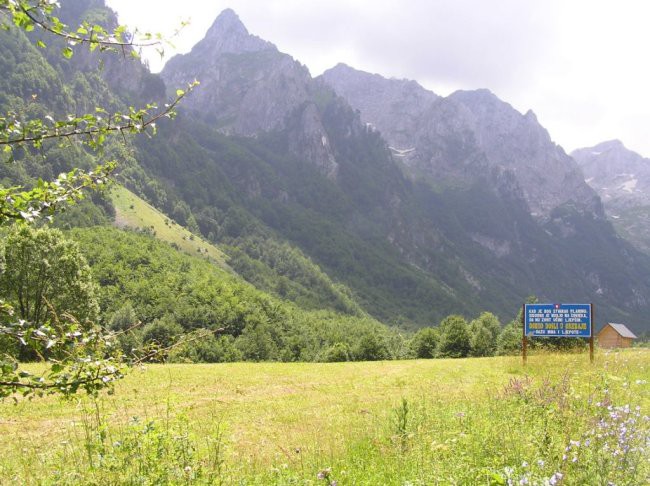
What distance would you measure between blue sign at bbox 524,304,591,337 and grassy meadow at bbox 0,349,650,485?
3603 millimetres

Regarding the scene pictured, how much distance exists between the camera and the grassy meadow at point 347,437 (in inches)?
257

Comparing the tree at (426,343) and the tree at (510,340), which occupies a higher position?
the tree at (510,340)

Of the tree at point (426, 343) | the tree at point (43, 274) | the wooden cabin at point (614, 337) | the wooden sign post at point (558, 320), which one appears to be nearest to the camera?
the wooden sign post at point (558, 320)

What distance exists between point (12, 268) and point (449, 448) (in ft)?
136

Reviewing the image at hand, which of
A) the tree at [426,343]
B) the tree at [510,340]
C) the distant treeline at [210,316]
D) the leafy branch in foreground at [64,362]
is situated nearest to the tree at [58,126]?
the leafy branch in foreground at [64,362]

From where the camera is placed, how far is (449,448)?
877 cm

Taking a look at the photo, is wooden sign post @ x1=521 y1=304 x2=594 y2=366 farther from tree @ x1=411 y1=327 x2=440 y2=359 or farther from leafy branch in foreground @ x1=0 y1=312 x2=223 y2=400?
tree @ x1=411 y1=327 x2=440 y2=359

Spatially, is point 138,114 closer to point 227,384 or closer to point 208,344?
point 227,384

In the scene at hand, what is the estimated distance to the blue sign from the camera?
24.1 meters

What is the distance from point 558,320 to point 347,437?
17771 mm

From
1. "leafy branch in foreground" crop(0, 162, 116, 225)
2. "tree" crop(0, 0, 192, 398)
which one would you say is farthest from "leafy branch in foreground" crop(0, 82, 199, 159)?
"leafy branch in foreground" crop(0, 162, 116, 225)

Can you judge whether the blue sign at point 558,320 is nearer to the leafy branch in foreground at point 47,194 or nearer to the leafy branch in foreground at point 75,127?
the leafy branch in foreground at point 75,127

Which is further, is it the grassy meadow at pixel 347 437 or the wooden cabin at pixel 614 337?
the wooden cabin at pixel 614 337

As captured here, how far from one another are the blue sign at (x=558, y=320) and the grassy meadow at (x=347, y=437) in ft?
11.8
